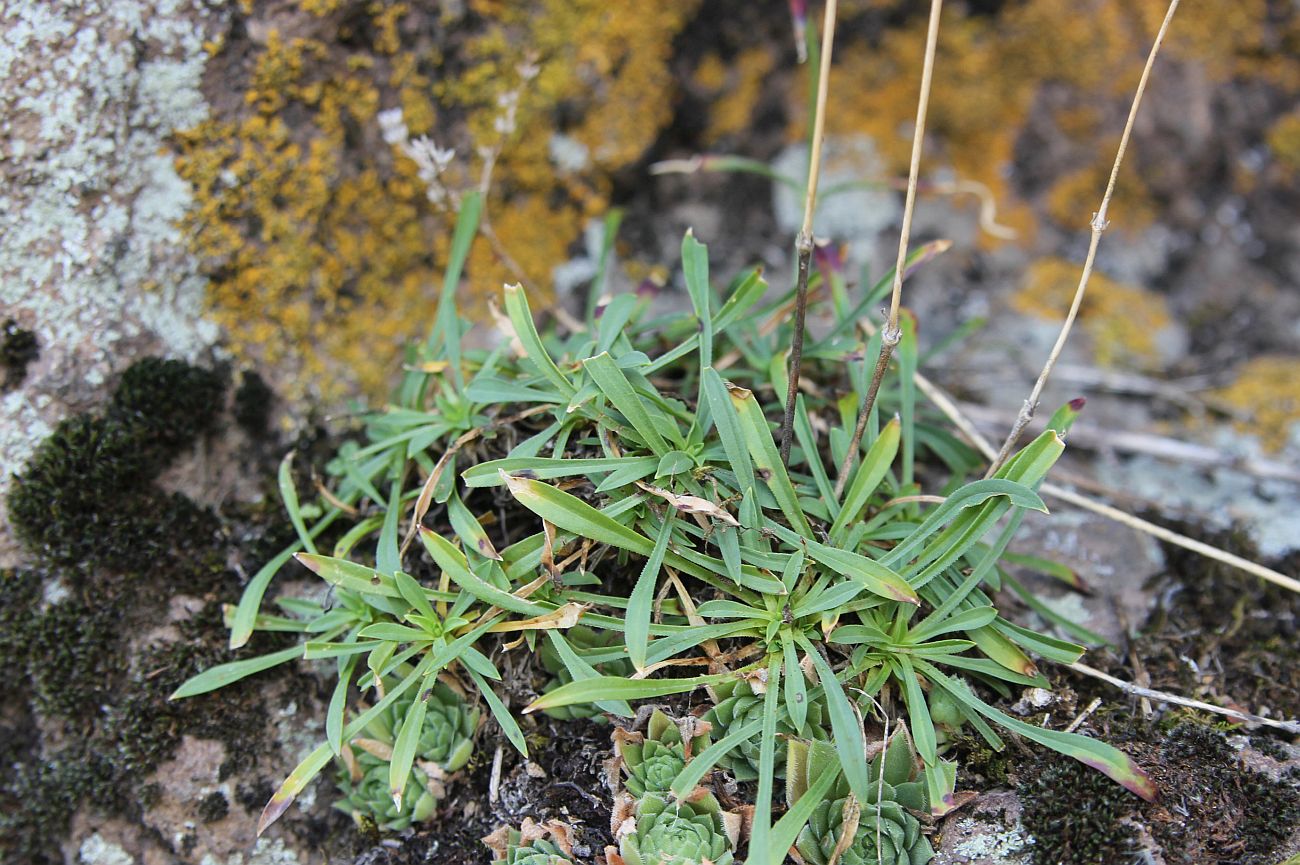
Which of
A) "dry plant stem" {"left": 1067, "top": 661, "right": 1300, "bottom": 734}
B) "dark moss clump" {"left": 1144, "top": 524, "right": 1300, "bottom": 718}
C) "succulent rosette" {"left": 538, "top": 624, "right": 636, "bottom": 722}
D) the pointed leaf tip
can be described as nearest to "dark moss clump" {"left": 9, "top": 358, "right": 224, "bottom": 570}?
the pointed leaf tip

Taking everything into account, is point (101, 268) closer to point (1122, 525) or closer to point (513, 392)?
point (513, 392)

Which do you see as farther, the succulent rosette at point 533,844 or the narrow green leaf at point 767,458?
the narrow green leaf at point 767,458

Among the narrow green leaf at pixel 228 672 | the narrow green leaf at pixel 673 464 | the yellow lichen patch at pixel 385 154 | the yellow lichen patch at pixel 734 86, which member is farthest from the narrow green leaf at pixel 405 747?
the yellow lichen patch at pixel 734 86

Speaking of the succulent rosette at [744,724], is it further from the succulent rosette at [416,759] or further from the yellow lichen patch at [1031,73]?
the yellow lichen patch at [1031,73]

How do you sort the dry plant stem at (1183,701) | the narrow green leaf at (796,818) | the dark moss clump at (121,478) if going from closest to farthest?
1. the narrow green leaf at (796,818)
2. the dry plant stem at (1183,701)
3. the dark moss clump at (121,478)

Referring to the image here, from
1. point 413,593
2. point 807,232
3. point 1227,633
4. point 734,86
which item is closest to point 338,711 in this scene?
point 413,593

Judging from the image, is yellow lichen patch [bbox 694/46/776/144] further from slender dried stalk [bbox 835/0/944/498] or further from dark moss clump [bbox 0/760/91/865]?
dark moss clump [bbox 0/760/91/865]
